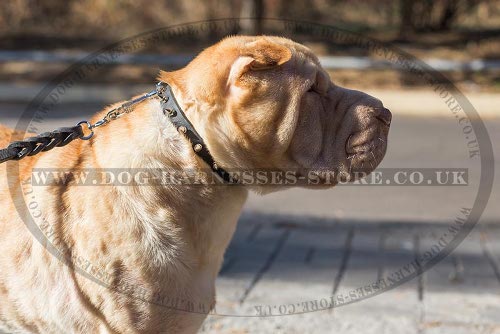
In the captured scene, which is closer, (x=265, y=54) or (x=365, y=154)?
(x=265, y=54)

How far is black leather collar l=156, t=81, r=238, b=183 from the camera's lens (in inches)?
119

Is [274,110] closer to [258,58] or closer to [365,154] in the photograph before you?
[258,58]

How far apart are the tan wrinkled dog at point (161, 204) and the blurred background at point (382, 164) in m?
1.74

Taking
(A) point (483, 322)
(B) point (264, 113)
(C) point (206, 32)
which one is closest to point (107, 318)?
(B) point (264, 113)

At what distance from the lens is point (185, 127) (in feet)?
9.93

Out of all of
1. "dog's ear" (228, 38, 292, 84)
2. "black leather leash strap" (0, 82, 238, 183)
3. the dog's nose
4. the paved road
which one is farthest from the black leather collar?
the paved road

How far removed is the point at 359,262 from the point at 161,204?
304 cm

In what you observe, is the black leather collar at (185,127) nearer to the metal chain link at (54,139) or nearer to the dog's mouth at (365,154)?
the metal chain link at (54,139)

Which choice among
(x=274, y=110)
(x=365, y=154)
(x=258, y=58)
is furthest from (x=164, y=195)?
(x=365, y=154)

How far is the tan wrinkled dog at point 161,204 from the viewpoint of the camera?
2.99m

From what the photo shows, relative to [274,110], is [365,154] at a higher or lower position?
lower

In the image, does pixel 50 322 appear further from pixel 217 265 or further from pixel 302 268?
pixel 302 268

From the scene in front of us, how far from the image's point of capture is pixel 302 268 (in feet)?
18.6

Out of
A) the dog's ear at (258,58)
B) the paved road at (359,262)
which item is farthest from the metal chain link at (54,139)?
the paved road at (359,262)
